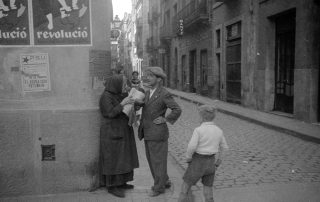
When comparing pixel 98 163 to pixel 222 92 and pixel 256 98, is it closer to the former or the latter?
pixel 256 98

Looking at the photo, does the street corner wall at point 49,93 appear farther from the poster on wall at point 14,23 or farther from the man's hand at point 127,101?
the man's hand at point 127,101

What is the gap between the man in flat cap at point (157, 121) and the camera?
182 inches

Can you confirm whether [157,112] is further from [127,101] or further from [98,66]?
[98,66]

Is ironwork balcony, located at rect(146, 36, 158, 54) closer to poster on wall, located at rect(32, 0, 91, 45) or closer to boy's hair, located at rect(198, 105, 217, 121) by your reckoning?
poster on wall, located at rect(32, 0, 91, 45)

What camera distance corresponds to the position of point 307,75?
430 inches

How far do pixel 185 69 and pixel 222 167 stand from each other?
2237 centimetres

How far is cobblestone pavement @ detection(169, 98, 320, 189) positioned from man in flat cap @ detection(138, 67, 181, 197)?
104 cm

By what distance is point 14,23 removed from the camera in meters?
4.55

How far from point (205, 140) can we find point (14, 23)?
2656mm

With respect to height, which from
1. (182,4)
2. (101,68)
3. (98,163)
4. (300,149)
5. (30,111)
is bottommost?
(300,149)

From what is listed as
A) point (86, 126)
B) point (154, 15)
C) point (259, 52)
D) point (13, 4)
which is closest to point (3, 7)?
point (13, 4)

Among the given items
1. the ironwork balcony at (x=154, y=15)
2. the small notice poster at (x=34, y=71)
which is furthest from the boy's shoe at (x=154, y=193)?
the ironwork balcony at (x=154, y=15)

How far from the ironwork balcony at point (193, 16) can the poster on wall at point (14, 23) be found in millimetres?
17086

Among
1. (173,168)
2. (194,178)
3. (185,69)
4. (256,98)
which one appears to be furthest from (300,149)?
(185,69)
